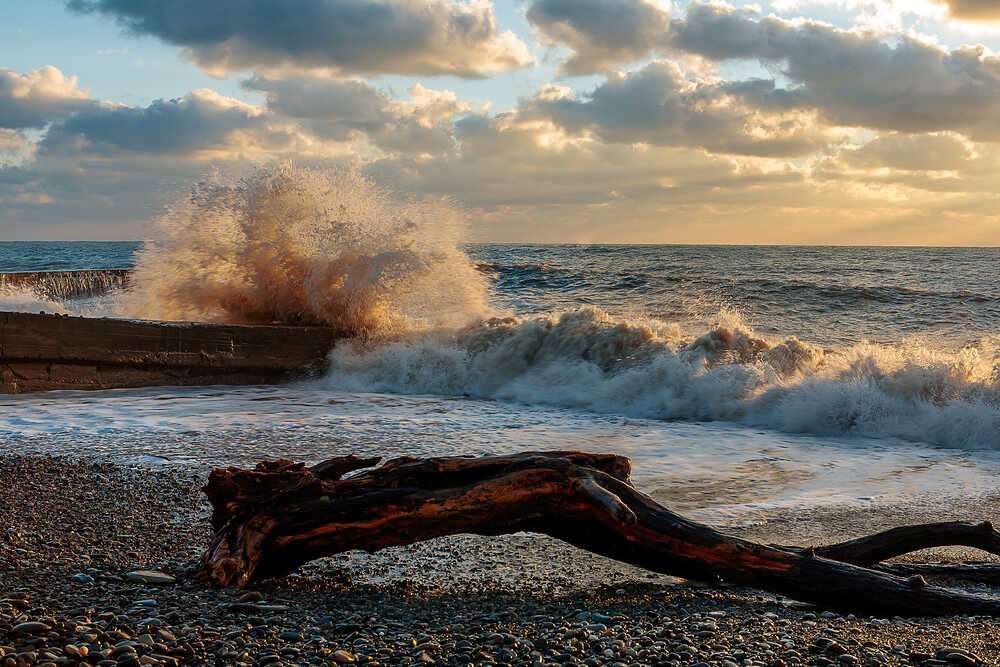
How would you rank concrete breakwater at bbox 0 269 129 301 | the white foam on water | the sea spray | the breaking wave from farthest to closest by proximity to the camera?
concrete breakwater at bbox 0 269 129 301, the sea spray, the breaking wave, the white foam on water

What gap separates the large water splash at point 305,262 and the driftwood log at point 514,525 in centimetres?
793

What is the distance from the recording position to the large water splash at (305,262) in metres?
11.4

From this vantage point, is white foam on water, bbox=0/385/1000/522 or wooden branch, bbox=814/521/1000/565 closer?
wooden branch, bbox=814/521/1000/565

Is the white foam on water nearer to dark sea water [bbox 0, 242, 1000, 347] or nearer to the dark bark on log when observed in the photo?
the dark bark on log

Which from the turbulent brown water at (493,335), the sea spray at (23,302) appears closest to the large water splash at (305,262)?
the turbulent brown water at (493,335)

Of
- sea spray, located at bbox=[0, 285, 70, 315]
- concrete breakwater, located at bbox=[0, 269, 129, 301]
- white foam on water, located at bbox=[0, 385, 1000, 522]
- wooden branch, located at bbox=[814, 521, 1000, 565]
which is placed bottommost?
white foam on water, located at bbox=[0, 385, 1000, 522]

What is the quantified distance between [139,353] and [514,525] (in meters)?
7.67

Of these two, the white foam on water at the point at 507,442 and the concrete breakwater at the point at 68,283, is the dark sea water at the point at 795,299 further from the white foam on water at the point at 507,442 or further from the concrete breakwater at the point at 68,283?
the concrete breakwater at the point at 68,283

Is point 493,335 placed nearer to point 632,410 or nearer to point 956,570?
point 632,410

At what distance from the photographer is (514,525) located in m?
3.13

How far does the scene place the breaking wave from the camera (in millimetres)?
7594

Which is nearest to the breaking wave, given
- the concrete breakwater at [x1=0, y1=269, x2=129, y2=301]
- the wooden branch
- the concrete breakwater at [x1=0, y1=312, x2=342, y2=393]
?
the concrete breakwater at [x1=0, y1=312, x2=342, y2=393]

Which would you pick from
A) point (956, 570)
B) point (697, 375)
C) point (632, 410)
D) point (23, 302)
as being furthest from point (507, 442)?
point (23, 302)

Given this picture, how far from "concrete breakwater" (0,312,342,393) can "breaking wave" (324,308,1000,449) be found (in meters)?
0.78
